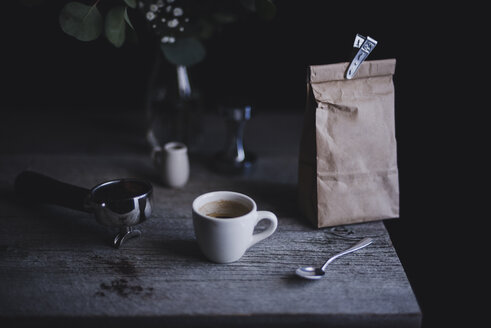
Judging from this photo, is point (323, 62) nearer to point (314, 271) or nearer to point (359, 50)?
point (359, 50)

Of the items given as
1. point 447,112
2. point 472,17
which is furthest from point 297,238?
point 472,17

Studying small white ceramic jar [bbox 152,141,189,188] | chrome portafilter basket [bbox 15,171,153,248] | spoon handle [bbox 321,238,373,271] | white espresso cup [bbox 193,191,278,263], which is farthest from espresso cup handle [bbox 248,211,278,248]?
small white ceramic jar [bbox 152,141,189,188]

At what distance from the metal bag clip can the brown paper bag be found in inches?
0.5

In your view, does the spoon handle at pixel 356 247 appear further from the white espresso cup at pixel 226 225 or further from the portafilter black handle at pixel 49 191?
the portafilter black handle at pixel 49 191

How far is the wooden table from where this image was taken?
70 cm

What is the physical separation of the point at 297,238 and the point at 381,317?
9.9 inches

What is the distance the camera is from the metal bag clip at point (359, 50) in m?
0.85

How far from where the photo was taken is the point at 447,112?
1.34m

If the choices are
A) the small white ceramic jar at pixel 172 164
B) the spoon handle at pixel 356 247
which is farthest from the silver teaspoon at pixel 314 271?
the small white ceramic jar at pixel 172 164

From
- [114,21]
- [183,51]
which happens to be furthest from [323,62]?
[114,21]

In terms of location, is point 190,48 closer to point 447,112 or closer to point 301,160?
point 301,160

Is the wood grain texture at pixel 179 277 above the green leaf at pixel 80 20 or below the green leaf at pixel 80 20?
below

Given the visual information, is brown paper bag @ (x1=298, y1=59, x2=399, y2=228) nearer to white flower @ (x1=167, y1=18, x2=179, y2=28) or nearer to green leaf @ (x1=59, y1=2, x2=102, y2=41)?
white flower @ (x1=167, y1=18, x2=179, y2=28)

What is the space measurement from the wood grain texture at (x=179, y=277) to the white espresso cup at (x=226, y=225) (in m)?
0.04
